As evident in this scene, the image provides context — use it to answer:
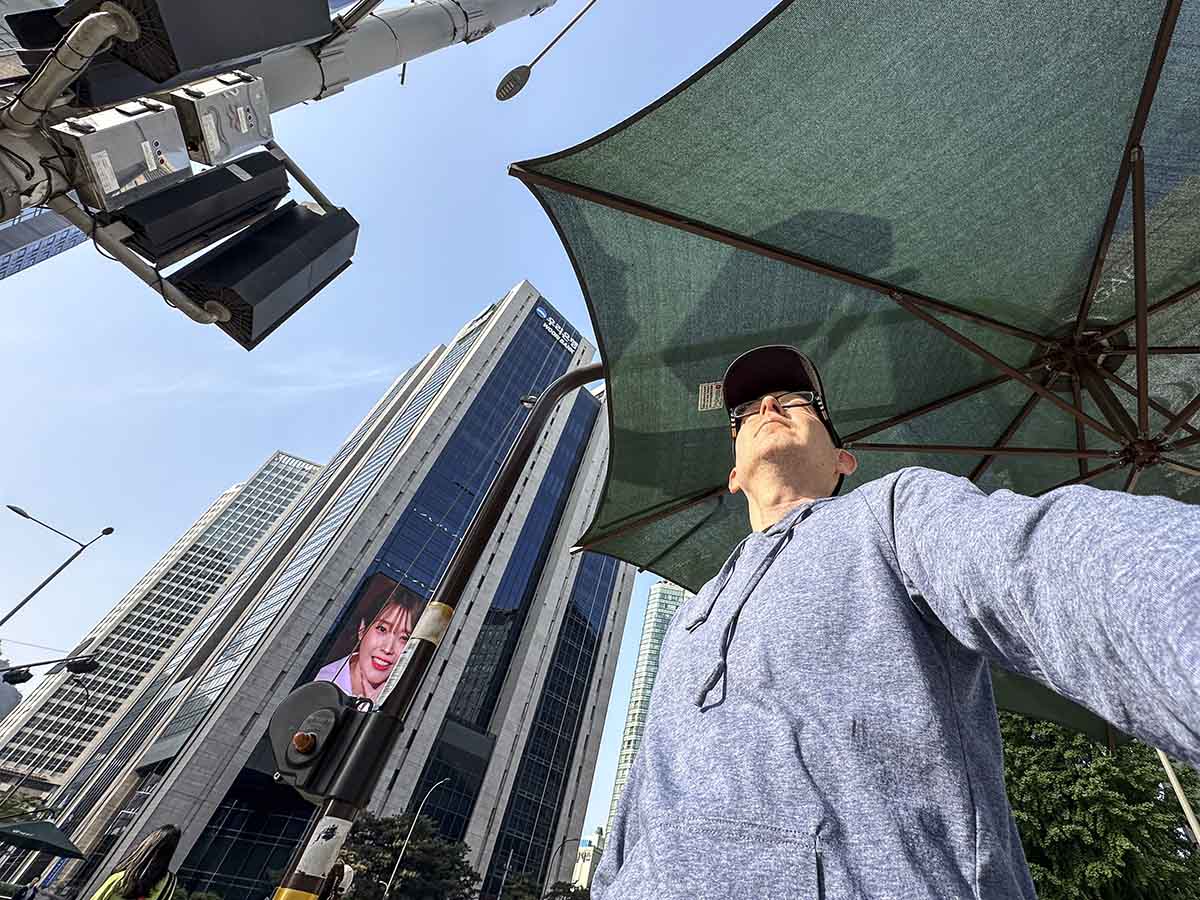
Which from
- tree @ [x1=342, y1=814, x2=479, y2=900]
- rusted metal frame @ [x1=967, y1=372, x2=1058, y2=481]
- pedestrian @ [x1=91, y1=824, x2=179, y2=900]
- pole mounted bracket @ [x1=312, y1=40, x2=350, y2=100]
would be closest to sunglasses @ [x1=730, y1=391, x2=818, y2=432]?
rusted metal frame @ [x1=967, y1=372, x2=1058, y2=481]

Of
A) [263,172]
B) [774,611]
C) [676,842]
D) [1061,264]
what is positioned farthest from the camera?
[263,172]

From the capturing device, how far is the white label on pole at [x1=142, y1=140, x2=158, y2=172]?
4.37 metres

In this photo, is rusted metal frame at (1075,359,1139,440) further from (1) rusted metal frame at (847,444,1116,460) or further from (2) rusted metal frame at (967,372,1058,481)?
(2) rusted metal frame at (967,372,1058,481)

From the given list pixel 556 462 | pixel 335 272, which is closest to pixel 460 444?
pixel 556 462

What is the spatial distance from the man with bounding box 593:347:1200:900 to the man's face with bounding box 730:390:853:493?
281 mm

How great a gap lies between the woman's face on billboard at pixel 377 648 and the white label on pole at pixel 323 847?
41.4 metres

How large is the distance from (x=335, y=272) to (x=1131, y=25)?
662 centimetres

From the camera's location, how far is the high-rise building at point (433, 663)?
34.8 m

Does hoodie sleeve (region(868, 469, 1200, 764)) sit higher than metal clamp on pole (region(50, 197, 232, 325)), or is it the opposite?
metal clamp on pole (region(50, 197, 232, 325))

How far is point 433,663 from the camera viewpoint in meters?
31.8

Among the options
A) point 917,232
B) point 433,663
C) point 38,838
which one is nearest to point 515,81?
point 917,232

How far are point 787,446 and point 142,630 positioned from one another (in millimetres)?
121382

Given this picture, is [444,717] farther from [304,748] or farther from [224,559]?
[224,559]

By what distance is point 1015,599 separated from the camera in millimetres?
699
